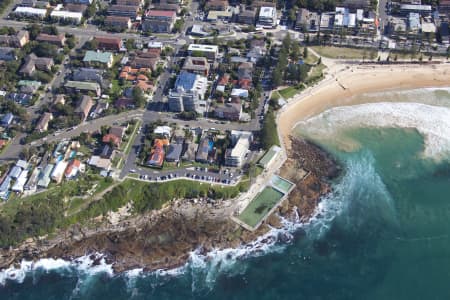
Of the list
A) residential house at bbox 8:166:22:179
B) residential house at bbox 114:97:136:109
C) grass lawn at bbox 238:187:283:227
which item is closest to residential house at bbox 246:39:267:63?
residential house at bbox 114:97:136:109

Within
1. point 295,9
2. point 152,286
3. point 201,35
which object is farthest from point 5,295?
point 295,9

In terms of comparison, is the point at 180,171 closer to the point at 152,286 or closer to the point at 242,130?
the point at 242,130

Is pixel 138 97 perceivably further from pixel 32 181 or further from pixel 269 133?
pixel 269 133

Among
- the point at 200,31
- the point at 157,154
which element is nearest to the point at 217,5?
the point at 200,31

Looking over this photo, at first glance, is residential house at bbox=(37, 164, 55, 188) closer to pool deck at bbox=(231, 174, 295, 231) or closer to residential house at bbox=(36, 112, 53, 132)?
residential house at bbox=(36, 112, 53, 132)

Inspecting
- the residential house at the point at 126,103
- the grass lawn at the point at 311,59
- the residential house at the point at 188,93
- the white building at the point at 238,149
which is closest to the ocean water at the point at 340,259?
the white building at the point at 238,149

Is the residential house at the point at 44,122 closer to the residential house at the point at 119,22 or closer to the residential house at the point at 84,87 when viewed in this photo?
the residential house at the point at 84,87

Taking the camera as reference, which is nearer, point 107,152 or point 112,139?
point 107,152
